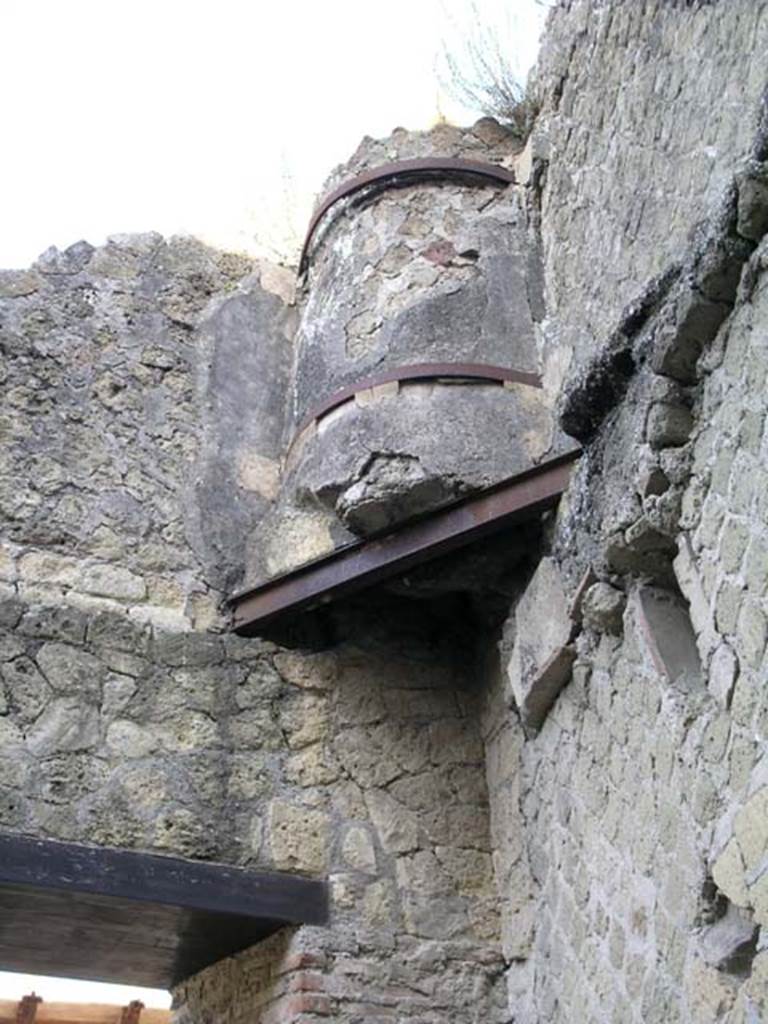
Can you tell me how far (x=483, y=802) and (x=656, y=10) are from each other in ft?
7.05

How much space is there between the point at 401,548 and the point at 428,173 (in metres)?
1.47

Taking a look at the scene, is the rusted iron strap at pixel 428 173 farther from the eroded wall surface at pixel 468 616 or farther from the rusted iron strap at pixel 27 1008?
the rusted iron strap at pixel 27 1008

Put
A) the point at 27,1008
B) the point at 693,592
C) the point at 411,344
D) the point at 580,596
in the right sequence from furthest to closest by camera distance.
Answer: the point at 27,1008, the point at 411,344, the point at 580,596, the point at 693,592

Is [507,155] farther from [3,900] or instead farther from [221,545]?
[3,900]

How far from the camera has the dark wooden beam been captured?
2855 millimetres

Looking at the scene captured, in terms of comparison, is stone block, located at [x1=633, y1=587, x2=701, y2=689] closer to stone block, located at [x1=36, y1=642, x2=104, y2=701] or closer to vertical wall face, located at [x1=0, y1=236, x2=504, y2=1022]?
vertical wall face, located at [x1=0, y1=236, x2=504, y2=1022]

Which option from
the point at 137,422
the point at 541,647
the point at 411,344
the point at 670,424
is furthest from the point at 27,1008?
the point at 670,424

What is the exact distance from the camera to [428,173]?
392 centimetres

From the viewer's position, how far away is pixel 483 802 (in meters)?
3.37

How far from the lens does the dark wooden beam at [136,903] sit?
2.86 meters

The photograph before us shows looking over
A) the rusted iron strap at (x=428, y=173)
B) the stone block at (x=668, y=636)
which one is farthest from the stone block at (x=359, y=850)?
the rusted iron strap at (x=428, y=173)

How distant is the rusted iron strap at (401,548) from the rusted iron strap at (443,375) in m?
0.49

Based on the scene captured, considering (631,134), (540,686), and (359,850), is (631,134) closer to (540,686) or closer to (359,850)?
(540,686)

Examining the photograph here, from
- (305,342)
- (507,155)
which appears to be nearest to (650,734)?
(305,342)
